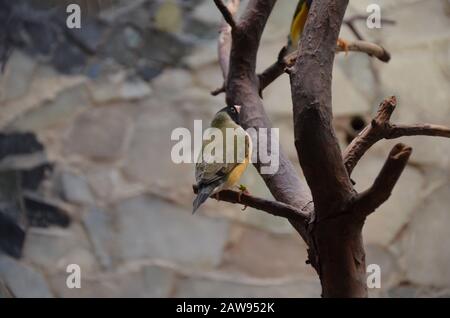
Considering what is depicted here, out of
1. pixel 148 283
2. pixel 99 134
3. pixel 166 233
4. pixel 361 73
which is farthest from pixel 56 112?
pixel 361 73

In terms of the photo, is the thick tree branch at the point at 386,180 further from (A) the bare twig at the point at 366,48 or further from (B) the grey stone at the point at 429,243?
(B) the grey stone at the point at 429,243

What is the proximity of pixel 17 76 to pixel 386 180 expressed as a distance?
2268mm

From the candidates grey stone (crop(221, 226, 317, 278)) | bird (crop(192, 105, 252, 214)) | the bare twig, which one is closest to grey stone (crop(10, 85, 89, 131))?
grey stone (crop(221, 226, 317, 278))

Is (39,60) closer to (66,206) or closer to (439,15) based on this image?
(66,206)

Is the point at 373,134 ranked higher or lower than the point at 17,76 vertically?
lower

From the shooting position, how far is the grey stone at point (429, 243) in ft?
8.63

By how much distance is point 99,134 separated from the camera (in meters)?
2.80

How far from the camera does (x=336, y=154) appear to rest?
1015mm

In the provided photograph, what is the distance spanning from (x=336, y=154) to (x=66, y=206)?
1.95 metres

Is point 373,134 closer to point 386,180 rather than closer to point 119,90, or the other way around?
point 386,180

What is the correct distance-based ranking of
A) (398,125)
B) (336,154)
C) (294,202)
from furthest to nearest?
(294,202) → (398,125) → (336,154)

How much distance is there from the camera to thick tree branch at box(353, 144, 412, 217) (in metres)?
0.87

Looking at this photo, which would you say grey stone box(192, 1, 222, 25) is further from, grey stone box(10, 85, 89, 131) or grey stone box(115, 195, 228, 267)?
grey stone box(115, 195, 228, 267)

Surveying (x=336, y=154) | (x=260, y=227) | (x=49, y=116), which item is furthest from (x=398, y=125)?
(x=49, y=116)
